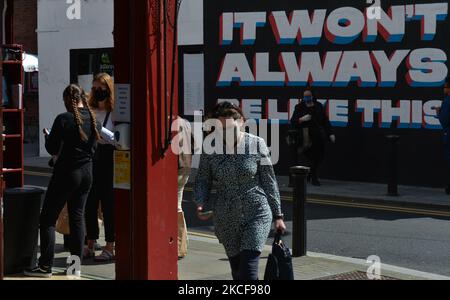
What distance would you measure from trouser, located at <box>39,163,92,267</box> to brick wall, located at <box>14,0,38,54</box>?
2045cm

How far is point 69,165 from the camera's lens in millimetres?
8070

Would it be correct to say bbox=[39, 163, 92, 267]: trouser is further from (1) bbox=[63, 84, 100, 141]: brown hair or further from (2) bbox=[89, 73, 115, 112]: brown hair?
(2) bbox=[89, 73, 115, 112]: brown hair

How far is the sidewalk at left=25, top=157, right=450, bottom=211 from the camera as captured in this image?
1431cm

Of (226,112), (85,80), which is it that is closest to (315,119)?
(85,80)

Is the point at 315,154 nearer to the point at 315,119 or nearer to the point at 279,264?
the point at 315,119

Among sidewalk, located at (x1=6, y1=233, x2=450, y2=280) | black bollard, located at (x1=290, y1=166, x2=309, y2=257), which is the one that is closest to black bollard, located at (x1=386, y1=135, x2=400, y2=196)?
sidewalk, located at (x1=6, y1=233, x2=450, y2=280)

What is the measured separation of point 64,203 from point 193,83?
1183 centimetres

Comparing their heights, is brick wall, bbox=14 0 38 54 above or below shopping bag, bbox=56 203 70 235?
above

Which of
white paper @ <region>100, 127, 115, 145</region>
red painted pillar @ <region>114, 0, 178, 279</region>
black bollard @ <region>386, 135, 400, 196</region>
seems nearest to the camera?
red painted pillar @ <region>114, 0, 178, 279</region>

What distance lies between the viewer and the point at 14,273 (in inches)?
323
